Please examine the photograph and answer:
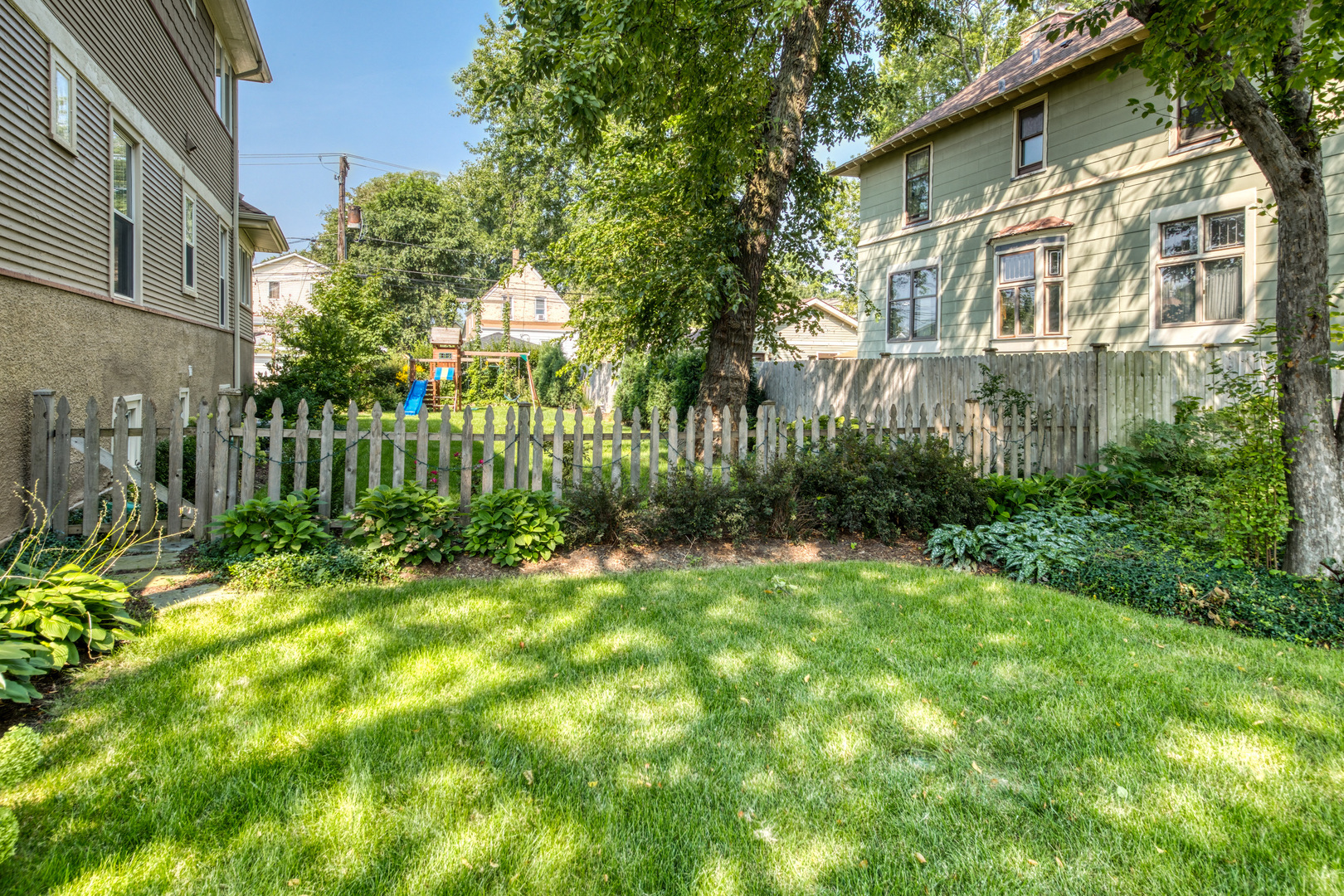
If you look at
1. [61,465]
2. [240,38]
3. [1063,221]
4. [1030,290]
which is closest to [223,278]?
[240,38]

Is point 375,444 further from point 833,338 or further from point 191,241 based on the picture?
point 833,338

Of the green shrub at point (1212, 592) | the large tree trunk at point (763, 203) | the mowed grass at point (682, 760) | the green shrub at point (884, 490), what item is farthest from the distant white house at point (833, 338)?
the mowed grass at point (682, 760)

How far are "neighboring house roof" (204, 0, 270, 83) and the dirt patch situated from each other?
38.3 feet

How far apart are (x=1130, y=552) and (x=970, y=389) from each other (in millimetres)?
7174

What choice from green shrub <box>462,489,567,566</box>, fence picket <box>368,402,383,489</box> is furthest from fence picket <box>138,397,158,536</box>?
green shrub <box>462,489,567,566</box>

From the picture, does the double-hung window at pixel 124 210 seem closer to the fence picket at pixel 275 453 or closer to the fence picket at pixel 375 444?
the fence picket at pixel 275 453

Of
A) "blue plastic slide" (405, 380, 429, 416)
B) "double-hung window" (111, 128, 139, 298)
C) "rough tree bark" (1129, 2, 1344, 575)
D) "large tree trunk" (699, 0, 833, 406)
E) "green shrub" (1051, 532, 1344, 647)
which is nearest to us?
"green shrub" (1051, 532, 1344, 647)

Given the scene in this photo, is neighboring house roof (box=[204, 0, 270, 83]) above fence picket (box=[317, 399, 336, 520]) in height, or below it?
above

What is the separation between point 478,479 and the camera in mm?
7691

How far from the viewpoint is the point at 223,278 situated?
12852mm

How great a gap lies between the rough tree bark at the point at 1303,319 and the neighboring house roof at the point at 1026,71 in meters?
5.71

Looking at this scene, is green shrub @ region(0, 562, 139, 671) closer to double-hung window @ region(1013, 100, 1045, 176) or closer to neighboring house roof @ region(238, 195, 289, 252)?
neighboring house roof @ region(238, 195, 289, 252)

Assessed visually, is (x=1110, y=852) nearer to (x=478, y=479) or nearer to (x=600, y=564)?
(x=600, y=564)

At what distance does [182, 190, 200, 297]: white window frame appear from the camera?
1037 centimetres
